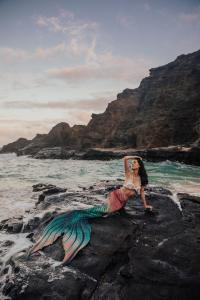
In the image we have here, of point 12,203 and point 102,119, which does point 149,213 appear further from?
point 102,119

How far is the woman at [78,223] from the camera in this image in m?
4.76

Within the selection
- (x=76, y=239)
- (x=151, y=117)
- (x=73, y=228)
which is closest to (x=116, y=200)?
(x=73, y=228)

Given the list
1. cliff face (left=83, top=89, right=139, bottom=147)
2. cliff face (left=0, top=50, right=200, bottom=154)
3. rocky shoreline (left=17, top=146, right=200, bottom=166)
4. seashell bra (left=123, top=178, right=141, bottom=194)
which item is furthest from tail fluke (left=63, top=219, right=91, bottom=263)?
cliff face (left=83, top=89, right=139, bottom=147)

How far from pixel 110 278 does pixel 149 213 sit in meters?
2.26

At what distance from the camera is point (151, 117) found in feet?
230

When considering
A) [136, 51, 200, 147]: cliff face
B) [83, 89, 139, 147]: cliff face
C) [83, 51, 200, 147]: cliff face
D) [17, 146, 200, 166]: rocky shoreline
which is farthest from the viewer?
[83, 89, 139, 147]: cliff face

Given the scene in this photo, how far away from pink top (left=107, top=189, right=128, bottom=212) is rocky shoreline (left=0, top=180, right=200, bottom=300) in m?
0.20

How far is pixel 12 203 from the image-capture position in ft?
34.5

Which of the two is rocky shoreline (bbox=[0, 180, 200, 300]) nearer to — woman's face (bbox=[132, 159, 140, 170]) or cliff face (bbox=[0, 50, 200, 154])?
woman's face (bbox=[132, 159, 140, 170])

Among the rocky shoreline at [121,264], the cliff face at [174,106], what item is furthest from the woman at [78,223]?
the cliff face at [174,106]

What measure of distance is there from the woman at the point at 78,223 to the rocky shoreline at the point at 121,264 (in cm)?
13

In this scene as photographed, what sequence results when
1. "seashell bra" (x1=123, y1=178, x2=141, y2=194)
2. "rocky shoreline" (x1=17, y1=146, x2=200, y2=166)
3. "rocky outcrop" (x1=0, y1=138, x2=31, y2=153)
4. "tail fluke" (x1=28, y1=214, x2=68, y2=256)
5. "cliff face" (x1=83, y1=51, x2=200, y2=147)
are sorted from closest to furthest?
"tail fluke" (x1=28, y1=214, x2=68, y2=256)
"seashell bra" (x1=123, y1=178, x2=141, y2=194)
"rocky shoreline" (x1=17, y1=146, x2=200, y2=166)
"cliff face" (x1=83, y1=51, x2=200, y2=147)
"rocky outcrop" (x1=0, y1=138, x2=31, y2=153)

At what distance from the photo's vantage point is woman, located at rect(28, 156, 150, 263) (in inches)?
187

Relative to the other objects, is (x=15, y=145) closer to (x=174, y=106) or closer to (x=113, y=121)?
(x=113, y=121)
